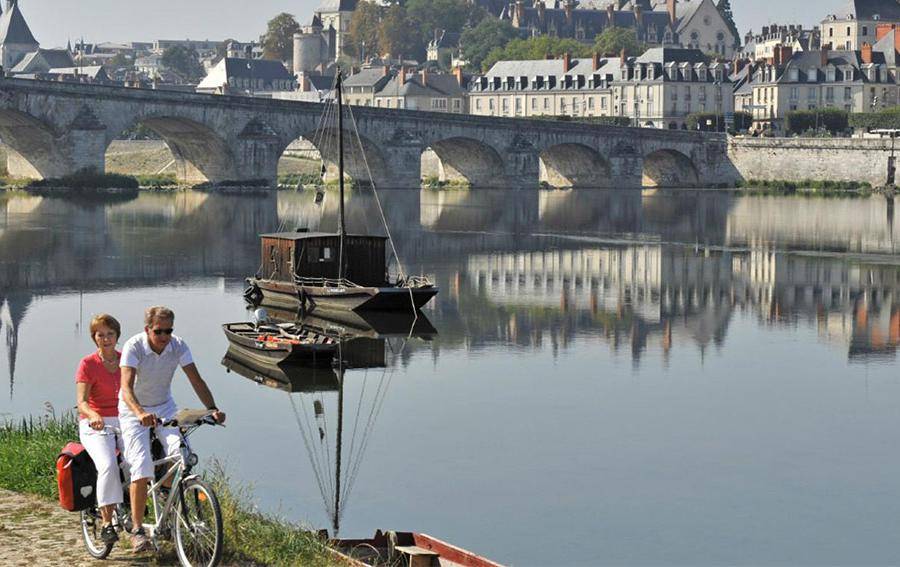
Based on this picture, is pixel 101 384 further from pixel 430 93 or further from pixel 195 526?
pixel 430 93

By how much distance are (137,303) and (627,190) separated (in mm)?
55191

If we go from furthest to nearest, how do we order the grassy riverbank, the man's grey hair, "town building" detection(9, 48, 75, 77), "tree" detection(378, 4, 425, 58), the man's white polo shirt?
"tree" detection(378, 4, 425, 58) < "town building" detection(9, 48, 75, 77) < the grassy riverbank < the man's white polo shirt < the man's grey hair

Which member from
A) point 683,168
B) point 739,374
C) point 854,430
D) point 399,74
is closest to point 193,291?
point 739,374

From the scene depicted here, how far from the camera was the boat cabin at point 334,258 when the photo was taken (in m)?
32.4

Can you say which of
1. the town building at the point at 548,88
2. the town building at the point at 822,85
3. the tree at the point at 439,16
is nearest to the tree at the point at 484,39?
the tree at the point at 439,16

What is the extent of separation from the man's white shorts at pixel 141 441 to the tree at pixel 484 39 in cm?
13172

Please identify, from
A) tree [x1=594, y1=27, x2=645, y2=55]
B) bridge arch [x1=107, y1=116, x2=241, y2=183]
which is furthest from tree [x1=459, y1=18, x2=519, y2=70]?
bridge arch [x1=107, y1=116, x2=241, y2=183]

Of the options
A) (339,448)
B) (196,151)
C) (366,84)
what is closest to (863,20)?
(366,84)

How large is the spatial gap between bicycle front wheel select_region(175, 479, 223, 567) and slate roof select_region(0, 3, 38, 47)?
149 meters

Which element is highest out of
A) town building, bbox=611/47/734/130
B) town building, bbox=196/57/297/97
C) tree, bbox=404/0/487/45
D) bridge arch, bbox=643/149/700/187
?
tree, bbox=404/0/487/45

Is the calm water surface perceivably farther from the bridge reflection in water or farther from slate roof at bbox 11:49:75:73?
slate roof at bbox 11:49:75:73

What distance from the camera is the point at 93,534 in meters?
11.3

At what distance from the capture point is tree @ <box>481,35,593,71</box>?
4993 inches

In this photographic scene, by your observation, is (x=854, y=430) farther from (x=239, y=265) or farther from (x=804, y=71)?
(x=804, y=71)
